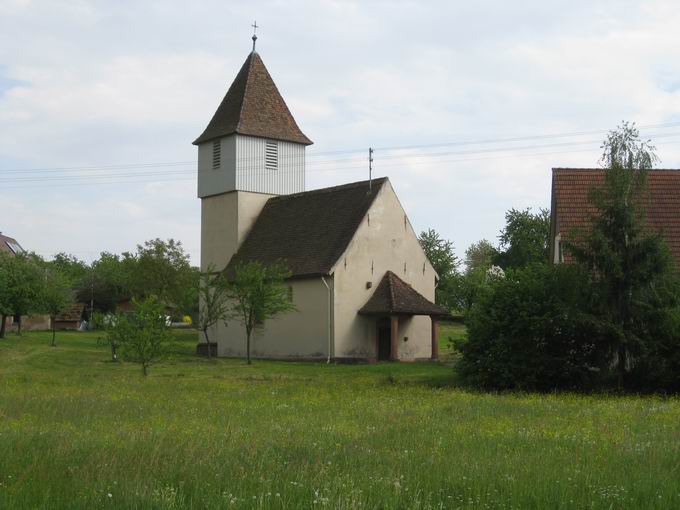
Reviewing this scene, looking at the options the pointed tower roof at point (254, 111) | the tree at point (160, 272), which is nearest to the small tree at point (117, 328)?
the pointed tower roof at point (254, 111)

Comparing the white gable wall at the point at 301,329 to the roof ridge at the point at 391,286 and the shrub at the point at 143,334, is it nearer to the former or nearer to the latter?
the roof ridge at the point at 391,286

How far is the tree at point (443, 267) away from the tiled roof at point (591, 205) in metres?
50.8

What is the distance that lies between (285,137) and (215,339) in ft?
40.4

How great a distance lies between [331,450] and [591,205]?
27.4 m

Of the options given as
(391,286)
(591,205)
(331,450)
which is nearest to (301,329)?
(391,286)

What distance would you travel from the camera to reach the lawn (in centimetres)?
935

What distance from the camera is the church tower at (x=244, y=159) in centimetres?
5366

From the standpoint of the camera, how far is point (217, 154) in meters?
55.1

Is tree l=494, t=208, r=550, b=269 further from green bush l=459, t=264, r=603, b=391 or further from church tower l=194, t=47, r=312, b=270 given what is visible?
green bush l=459, t=264, r=603, b=391

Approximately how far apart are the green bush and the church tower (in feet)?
85.9

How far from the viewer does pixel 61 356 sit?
44.2 metres

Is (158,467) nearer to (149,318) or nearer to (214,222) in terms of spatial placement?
(149,318)

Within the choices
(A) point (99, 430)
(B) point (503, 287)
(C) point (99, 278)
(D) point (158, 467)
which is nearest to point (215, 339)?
(B) point (503, 287)

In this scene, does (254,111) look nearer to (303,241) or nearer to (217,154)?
(217,154)
